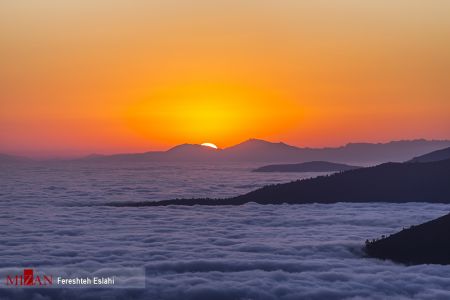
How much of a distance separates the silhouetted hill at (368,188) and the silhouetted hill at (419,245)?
33109mm

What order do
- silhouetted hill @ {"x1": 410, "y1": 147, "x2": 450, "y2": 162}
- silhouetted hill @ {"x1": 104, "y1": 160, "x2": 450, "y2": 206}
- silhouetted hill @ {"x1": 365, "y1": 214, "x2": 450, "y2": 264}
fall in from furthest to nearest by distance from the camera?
1. silhouetted hill @ {"x1": 410, "y1": 147, "x2": 450, "y2": 162}
2. silhouetted hill @ {"x1": 104, "y1": 160, "x2": 450, "y2": 206}
3. silhouetted hill @ {"x1": 365, "y1": 214, "x2": 450, "y2": 264}

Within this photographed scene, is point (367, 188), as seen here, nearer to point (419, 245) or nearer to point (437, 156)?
point (419, 245)

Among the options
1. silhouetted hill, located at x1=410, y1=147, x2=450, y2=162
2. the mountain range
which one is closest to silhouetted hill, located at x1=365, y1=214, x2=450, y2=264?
the mountain range

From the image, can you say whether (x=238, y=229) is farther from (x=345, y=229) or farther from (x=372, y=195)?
(x=372, y=195)

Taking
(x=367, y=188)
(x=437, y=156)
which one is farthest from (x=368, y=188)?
(x=437, y=156)

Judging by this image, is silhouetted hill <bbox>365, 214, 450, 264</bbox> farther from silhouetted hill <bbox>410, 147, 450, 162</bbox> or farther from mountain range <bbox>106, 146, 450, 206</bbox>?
silhouetted hill <bbox>410, 147, 450, 162</bbox>

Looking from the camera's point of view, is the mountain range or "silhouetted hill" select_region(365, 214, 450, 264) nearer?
"silhouetted hill" select_region(365, 214, 450, 264)

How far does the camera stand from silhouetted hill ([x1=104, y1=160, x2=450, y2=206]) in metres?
67.1

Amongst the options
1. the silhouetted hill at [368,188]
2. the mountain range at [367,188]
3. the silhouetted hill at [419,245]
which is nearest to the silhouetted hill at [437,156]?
the silhouetted hill at [368,188]

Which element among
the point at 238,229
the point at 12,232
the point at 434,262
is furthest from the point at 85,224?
the point at 434,262

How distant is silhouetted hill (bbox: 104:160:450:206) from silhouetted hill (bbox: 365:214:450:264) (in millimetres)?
33109

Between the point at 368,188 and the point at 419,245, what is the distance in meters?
41.5

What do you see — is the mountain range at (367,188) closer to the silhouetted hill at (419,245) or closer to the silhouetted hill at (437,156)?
the silhouetted hill at (419,245)

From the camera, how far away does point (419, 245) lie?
30.9m
